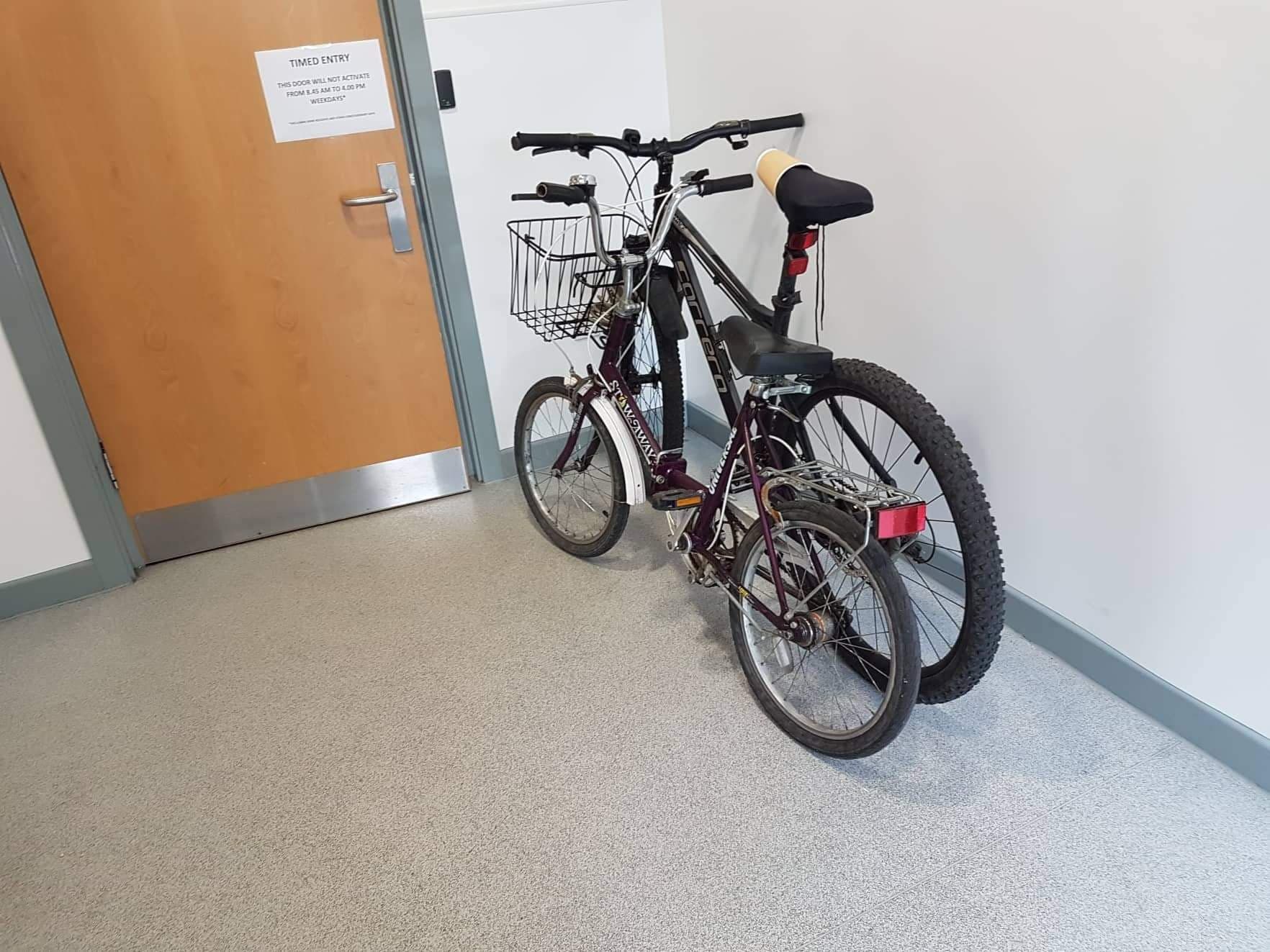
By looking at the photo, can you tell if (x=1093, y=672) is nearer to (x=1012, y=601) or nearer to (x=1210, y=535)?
(x=1012, y=601)

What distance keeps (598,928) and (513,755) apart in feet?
1.46

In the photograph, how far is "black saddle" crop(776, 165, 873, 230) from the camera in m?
1.46

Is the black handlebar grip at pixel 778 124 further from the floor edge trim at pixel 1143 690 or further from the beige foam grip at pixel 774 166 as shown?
the floor edge trim at pixel 1143 690

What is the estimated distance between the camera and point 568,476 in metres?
2.64

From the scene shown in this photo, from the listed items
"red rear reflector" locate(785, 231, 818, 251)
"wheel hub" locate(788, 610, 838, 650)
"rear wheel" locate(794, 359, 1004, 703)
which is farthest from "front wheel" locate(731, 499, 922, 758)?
"red rear reflector" locate(785, 231, 818, 251)

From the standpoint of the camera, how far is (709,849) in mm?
1498

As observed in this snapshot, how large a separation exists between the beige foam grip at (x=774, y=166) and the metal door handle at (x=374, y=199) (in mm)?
1271

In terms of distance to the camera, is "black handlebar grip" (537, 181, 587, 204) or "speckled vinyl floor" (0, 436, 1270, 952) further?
"black handlebar grip" (537, 181, 587, 204)

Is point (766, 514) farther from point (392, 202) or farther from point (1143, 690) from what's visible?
point (392, 202)

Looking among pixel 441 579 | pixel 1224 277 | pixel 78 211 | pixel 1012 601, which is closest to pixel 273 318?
pixel 78 211

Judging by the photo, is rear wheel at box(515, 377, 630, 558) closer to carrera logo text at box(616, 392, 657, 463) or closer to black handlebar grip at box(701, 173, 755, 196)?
carrera logo text at box(616, 392, 657, 463)

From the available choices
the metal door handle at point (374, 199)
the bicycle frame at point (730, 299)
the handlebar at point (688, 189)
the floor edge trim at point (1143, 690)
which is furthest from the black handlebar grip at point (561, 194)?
the floor edge trim at point (1143, 690)

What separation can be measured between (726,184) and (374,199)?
1.18 meters

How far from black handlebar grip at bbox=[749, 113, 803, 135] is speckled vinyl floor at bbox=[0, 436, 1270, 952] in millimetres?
1168
